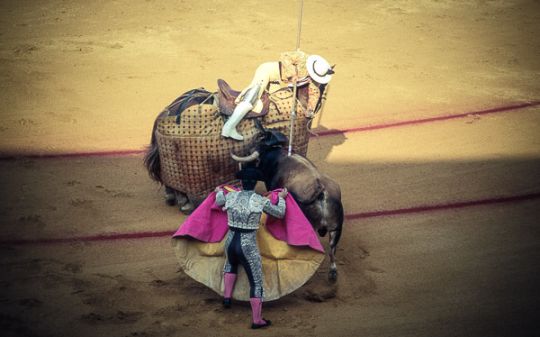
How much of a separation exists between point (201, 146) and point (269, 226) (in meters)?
1.31

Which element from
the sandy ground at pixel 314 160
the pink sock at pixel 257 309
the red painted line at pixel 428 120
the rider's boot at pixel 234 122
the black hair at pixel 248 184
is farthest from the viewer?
the red painted line at pixel 428 120

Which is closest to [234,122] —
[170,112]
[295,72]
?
[170,112]

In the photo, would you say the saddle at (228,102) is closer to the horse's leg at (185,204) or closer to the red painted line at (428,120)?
the horse's leg at (185,204)

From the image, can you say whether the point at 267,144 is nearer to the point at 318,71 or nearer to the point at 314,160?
the point at 318,71

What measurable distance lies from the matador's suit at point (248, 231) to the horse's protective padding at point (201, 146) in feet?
4.15

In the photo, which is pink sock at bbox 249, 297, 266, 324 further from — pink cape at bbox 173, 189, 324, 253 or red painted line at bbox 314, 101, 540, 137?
red painted line at bbox 314, 101, 540, 137

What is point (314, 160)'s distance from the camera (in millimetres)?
8078

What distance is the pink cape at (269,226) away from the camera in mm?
5355

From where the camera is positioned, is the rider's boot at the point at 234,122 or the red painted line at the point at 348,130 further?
the red painted line at the point at 348,130

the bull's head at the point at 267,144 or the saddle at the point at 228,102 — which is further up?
the saddle at the point at 228,102

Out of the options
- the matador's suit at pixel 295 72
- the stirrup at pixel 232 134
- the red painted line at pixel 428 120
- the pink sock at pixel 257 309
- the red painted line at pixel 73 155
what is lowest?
the red painted line at pixel 73 155

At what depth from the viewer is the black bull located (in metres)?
5.64

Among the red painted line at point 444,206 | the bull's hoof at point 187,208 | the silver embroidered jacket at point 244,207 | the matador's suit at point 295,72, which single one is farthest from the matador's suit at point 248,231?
the red painted line at point 444,206

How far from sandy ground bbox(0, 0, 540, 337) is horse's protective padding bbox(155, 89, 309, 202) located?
0.48 meters
